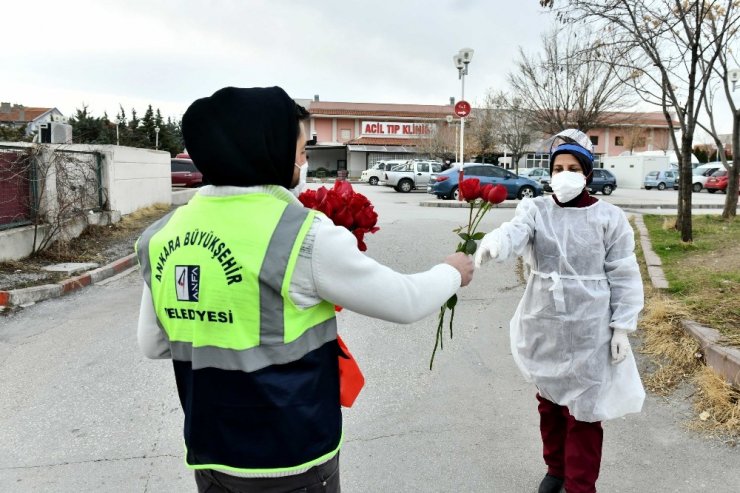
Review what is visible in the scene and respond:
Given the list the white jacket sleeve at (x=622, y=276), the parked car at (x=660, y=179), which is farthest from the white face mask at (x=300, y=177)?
the parked car at (x=660, y=179)

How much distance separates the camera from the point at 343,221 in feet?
6.40

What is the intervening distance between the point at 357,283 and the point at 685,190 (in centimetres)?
988

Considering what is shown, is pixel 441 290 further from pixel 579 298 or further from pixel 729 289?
pixel 729 289

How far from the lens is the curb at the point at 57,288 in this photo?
718 cm

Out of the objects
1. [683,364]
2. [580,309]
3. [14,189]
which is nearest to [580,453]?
[580,309]

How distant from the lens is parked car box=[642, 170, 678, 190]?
127ft

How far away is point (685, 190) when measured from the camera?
32.3 ft

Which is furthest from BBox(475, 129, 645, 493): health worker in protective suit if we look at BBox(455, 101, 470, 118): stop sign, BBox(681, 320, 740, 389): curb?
BBox(455, 101, 470, 118): stop sign

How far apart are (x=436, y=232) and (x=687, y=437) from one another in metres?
9.28

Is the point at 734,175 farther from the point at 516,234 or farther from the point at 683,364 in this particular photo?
the point at 516,234

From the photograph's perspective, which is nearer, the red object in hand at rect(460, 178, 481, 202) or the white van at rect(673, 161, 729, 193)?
the red object in hand at rect(460, 178, 481, 202)

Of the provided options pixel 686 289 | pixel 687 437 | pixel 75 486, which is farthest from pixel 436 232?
pixel 75 486

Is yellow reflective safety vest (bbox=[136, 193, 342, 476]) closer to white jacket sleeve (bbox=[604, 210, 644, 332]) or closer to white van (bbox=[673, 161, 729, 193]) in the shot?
white jacket sleeve (bbox=[604, 210, 644, 332])

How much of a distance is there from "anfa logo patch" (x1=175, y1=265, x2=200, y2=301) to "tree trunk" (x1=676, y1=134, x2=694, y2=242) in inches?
383
